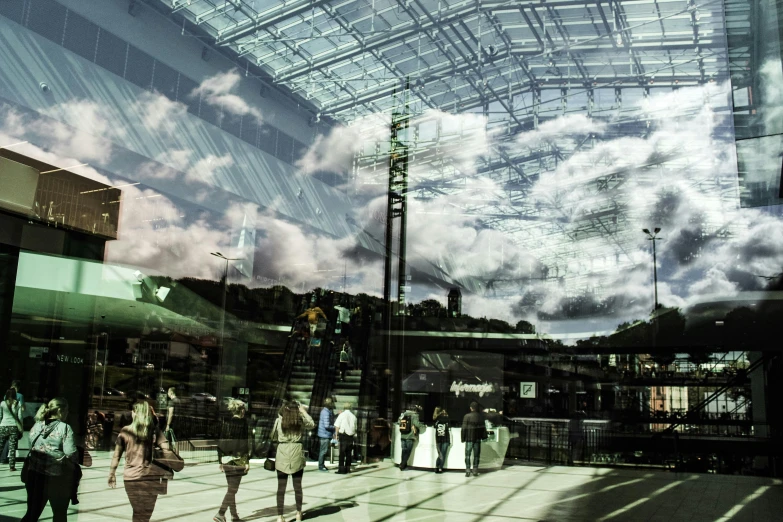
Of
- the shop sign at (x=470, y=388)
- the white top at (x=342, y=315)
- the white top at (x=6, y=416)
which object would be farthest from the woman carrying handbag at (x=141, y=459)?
the shop sign at (x=470, y=388)

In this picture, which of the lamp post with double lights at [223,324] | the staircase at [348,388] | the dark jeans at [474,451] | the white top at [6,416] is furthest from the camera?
the lamp post with double lights at [223,324]

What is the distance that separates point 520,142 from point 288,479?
1489cm

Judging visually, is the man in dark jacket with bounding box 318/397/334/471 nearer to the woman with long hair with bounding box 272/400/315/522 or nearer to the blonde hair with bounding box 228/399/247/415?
the blonde hair with bounding box 228/399/247/415

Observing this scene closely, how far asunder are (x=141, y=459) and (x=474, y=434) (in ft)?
24.4

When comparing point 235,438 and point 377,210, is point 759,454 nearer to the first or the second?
point 377,210

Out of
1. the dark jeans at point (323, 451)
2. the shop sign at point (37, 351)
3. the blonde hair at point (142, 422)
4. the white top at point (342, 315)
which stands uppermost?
the white top at point (342, 315)

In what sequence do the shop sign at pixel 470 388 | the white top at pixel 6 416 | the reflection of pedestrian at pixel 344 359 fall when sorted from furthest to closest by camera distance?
the shop sign at pixel 470 388, the reflection of pedestrian at pixel 344 359, the white top at pixel 6 416

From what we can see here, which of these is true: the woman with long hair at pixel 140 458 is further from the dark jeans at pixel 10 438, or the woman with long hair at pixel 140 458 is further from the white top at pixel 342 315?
the white top at pixel 342 315

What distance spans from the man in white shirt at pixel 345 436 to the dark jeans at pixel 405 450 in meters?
1.34

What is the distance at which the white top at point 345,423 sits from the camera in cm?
1061

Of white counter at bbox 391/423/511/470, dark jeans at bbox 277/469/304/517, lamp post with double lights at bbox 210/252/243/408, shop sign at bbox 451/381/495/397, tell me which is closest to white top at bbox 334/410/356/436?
white counter at bbox 391/423/511/470

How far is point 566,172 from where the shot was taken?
2142 cm

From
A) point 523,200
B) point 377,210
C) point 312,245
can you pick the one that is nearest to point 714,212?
point 523,200

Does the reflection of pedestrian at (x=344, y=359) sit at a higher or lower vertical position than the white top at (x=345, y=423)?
higher
